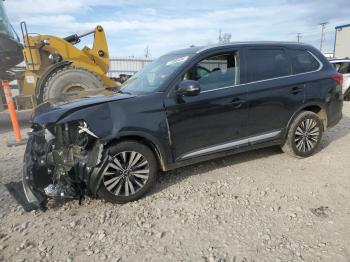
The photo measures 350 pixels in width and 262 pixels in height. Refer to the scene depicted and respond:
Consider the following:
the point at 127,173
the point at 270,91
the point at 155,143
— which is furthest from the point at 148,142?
the point at 270,91

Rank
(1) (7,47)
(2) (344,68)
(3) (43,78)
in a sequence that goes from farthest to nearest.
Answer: (2) (344,68)
(1) (7,47)
(3) (43,78)

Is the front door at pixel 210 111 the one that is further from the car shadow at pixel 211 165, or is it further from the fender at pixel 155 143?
the car shadow at pixel 211 165

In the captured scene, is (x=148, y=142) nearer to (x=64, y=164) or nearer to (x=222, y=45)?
(x=64, y=164)

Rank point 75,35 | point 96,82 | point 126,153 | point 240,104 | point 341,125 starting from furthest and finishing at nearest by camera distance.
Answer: point 75,35, point 96,82, point 341,125, point 240,104, point 126,153

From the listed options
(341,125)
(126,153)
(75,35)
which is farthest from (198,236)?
(75,35)

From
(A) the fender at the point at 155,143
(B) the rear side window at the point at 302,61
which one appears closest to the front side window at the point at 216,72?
(A) the fender at the point at 155,143

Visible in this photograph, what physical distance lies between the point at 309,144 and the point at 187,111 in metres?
2.44

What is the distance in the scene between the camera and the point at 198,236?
299 cm

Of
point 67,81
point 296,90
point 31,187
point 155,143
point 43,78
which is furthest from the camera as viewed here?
point 67,81

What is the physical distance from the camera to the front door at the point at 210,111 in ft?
12.5

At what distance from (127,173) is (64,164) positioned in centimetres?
76

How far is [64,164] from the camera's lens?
11.6 feet

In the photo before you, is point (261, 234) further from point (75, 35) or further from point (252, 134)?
point (75, 35)

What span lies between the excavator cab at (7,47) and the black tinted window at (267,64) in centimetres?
703
